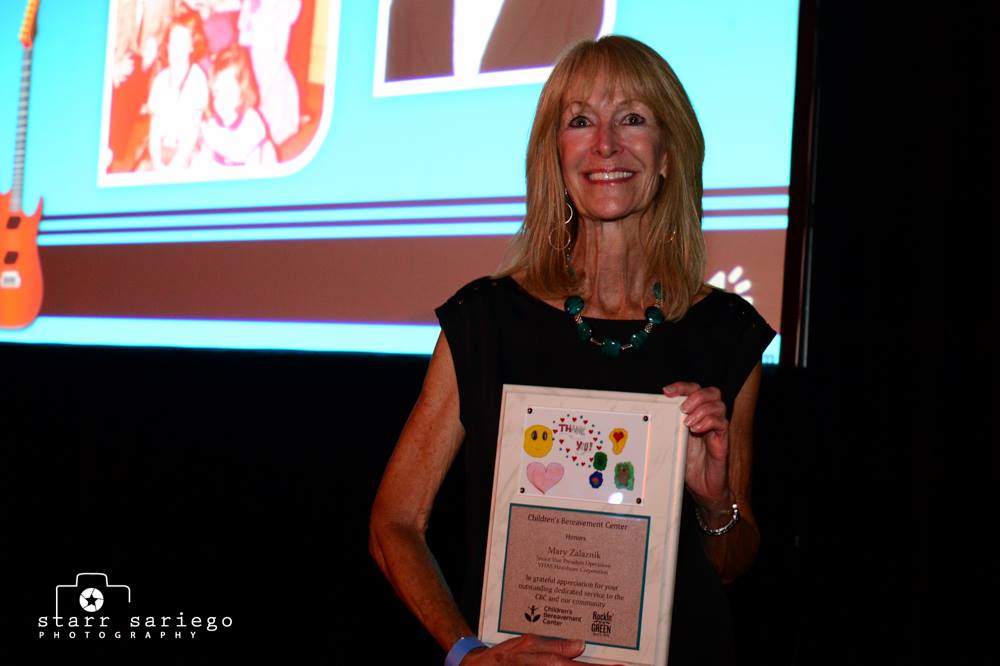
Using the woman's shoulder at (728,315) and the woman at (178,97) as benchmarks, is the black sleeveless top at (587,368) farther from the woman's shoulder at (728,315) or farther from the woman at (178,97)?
the woman at (178,97)

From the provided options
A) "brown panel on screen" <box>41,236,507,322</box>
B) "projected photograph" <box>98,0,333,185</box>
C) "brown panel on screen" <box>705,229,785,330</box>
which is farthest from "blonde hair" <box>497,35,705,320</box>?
"projected photograph" <box>98,0,333,185</box>

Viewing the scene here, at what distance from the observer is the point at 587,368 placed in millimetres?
1480

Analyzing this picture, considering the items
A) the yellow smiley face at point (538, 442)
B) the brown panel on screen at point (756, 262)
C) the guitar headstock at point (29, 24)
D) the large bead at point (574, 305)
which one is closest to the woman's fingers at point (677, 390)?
the yellow smiley face at point (538, 442)

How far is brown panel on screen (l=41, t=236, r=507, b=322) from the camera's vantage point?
106 inches

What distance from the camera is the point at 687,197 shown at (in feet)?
5.07

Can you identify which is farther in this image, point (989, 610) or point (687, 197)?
point (989, 610)

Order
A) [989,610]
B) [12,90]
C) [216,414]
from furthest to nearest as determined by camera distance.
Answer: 1. [12,90]
2. [216,414]
3. [989,610]

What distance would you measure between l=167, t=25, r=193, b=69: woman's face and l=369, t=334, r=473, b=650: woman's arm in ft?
6.42

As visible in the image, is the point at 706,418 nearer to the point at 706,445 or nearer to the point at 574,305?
the point at 706,445

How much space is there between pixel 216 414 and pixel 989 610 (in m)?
2.18

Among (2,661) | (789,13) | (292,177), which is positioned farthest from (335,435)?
(789,13)

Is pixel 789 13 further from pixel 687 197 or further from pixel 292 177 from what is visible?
pixel 292 177

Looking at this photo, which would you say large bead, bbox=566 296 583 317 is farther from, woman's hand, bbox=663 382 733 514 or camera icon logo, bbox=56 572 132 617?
camera icon logo, bbox=56 572 132 617

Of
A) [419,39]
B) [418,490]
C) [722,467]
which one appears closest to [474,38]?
[419,39]
